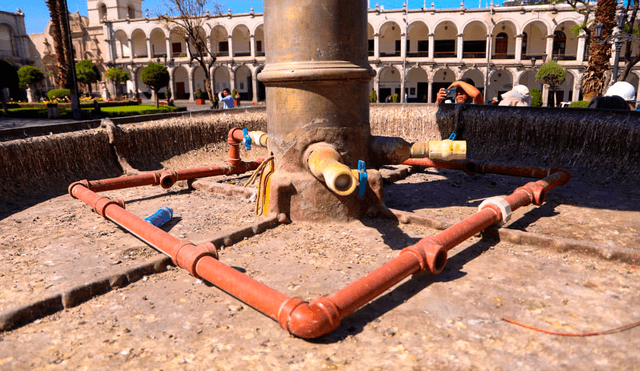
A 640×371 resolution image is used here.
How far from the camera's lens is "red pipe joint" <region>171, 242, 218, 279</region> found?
372 cm

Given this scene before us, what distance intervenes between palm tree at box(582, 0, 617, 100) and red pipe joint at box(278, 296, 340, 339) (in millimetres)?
18866

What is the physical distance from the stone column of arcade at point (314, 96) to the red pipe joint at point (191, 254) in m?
1.60

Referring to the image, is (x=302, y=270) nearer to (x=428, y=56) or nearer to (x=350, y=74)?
(x=350, y=74)

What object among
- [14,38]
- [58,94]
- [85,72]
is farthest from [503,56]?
[14,38]

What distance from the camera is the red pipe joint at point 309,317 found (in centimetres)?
292

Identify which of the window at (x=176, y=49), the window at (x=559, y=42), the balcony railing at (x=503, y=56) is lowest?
the balcony railing at (x=503, y=56)

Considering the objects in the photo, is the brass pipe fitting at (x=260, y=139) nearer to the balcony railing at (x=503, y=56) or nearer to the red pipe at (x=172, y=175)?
the red pipe at (x=172, y=175)

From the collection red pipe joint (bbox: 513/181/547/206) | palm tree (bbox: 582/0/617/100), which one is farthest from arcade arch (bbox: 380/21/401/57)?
red pipe joint (bbox: 513/181/547/206)

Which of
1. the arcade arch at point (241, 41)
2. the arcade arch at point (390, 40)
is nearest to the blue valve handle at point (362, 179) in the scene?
the arcade arch at point (390, 40)

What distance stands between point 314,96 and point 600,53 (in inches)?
717

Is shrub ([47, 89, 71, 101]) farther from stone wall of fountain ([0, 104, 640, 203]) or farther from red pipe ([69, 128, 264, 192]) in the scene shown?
red pipe ([69, 128, 264, 192])

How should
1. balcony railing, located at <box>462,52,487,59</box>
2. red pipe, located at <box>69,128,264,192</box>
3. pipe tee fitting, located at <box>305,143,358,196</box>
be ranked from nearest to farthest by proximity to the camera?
pipe tee fitting, located at <box>305,143,358,196</box> < red pipe, located at <box>69,128,264,192</box> < balcony railing, located at <box>462,52,487,59</box>

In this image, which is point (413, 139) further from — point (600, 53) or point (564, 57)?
point (564, 57)

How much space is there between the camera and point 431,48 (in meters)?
37.1
